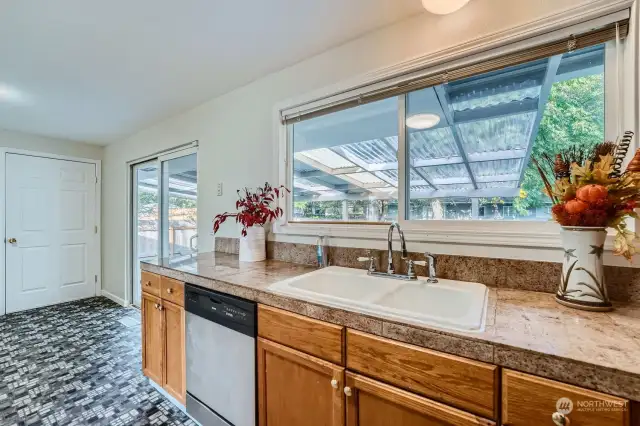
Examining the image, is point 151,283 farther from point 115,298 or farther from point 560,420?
point 115,298

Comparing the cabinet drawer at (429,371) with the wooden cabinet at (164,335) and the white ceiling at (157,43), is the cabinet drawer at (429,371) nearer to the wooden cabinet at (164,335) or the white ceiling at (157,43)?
the wooden cabinet at (164,335)

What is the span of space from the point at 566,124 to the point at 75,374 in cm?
342

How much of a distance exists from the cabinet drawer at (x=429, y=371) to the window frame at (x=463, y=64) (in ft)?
2.31

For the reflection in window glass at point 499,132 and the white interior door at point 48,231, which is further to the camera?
the white interior door at point 48,231

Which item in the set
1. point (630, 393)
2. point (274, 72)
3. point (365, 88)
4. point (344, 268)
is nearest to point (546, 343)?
point (630, 393)

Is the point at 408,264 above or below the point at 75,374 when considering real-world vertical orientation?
above

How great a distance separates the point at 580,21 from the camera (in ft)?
3.72

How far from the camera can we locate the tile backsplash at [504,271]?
1.07 metres

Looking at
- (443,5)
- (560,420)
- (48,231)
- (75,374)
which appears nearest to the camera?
(560,420)

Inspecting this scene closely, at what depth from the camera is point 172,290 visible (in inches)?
68.3

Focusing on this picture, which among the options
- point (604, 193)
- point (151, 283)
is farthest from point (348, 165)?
point (151, 283)

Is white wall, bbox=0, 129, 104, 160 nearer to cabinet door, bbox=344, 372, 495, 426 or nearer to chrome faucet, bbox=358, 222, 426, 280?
chrome faucet, bbox=358, 222, 426, 280

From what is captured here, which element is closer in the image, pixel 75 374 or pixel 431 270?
pixel 431 270

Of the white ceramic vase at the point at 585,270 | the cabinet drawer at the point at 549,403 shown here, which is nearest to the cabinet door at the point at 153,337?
the cabinet drawer at the point at 549,403
